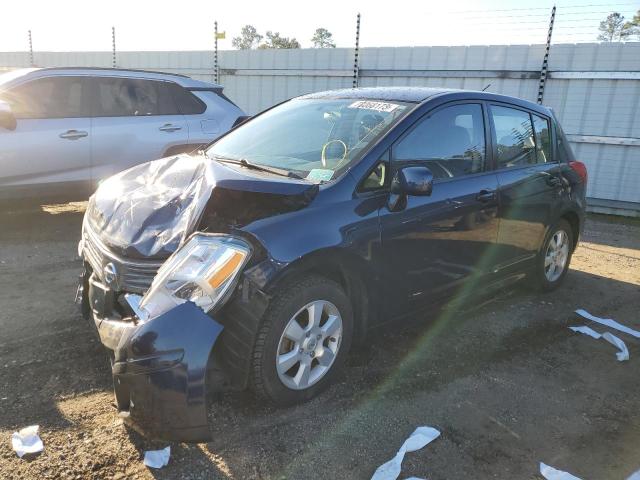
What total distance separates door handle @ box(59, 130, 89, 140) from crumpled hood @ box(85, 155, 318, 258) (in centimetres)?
288

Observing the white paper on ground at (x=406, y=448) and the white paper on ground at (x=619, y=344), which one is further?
the white paper on ground at (x=619, y=344)

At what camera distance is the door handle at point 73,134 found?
5695mm

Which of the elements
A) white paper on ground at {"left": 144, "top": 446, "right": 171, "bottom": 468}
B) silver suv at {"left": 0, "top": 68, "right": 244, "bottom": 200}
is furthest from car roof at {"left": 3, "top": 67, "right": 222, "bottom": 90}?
white paper on ground at {"left": 144, "top": 446, "right": 171, "bottom": 468}

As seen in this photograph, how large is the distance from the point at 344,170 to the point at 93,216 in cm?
153

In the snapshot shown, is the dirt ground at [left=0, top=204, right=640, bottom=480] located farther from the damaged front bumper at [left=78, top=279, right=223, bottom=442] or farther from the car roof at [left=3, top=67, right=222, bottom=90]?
the car roof at [left=3, top=67, right=222, bottom=90]

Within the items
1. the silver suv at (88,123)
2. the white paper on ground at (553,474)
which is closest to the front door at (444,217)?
the white paper on ground at (553,474)

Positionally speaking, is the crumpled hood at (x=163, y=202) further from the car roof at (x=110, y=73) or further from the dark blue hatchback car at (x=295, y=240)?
the car roof at (x=110, y=73)

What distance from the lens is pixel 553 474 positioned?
2.38 m

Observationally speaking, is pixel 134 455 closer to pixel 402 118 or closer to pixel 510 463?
pixel 510 463

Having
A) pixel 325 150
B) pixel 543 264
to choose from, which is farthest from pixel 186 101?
pixel 543 264

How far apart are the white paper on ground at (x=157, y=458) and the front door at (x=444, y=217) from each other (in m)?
1.48

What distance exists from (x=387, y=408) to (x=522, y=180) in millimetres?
2236

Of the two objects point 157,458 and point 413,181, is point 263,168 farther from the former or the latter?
point 157,458

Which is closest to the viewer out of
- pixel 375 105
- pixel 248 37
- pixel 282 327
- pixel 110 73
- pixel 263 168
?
pixel 282 327
